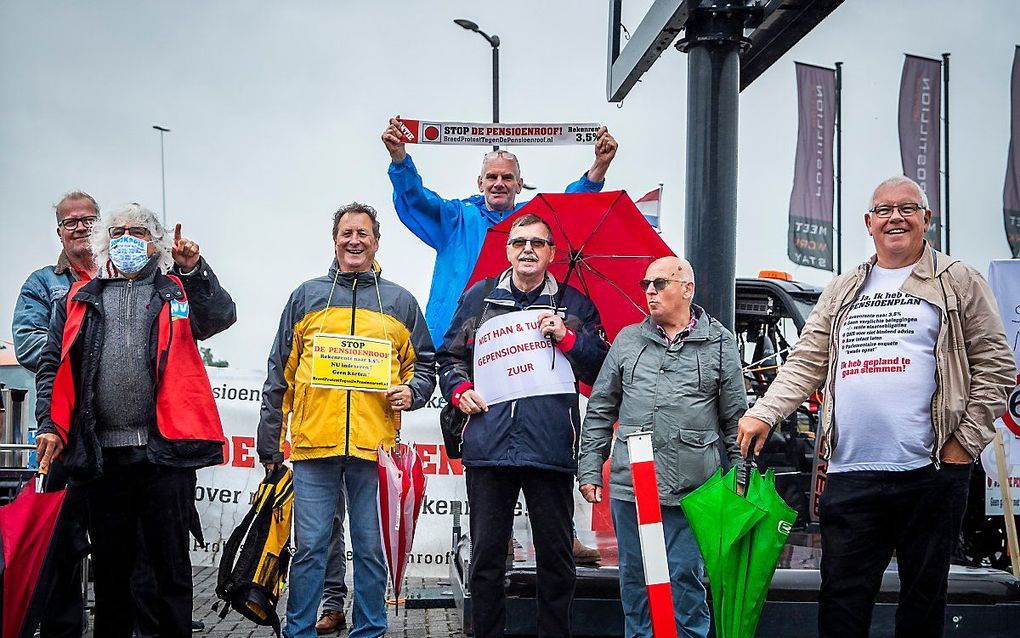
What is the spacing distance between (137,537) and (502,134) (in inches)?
115

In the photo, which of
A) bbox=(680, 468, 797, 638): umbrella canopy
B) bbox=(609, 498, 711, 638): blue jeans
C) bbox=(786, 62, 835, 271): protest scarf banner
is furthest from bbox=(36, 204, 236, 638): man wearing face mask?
bbox=(786, 62, 835, 271): protest scarf banner

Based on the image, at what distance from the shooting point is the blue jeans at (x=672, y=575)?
183 inches

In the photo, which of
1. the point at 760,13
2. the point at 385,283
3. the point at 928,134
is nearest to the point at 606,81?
the point at 760,13

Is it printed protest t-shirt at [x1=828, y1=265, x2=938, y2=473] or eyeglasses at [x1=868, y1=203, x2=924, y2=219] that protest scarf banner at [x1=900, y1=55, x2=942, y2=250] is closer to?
eyeglasses at [x1=868, y1=203, x2=924, y2=219]

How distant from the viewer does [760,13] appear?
555 centimetres

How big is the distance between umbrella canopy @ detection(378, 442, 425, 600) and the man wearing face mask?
0.84m

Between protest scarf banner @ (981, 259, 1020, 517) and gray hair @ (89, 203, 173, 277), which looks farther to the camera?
protest scarf banner @ (981, 259, 1020, 517)

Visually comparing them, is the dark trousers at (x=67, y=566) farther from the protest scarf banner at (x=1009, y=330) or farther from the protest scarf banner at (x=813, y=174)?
the protest scarf banner at (x=813, y=174)

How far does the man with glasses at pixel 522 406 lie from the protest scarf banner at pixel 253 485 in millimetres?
3747

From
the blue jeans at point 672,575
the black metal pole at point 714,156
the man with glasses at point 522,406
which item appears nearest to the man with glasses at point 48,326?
the man with glasses at point 522,406

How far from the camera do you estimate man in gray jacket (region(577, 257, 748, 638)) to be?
4.64m

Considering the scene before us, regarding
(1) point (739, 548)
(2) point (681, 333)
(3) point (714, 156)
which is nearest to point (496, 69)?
(3) point (714, 156)

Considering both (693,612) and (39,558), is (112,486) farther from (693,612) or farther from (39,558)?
(693,612)

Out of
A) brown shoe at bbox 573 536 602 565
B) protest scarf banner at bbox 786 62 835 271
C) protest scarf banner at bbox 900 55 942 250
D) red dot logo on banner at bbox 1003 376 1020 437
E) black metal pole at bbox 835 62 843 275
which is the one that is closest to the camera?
brown shoe at bbox 573 536 602 565
